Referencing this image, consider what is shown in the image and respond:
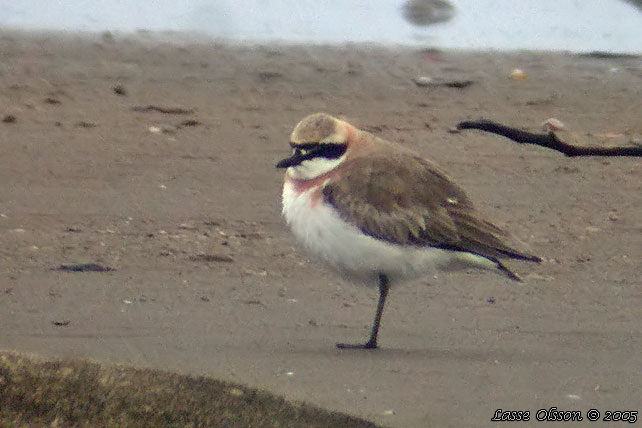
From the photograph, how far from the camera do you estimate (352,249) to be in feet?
18.8

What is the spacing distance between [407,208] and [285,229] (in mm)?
1947

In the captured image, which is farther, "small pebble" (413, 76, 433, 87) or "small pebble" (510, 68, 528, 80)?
"small pebble" (510, 68, 528, 80)

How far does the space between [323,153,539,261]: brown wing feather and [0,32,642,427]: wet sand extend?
45 centimetres

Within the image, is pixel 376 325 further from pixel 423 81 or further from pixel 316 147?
pixel 423 81

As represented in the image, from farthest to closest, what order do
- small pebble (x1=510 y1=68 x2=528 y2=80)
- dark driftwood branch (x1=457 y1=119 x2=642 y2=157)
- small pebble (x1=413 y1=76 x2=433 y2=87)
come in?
1. small pebble (x1=510 y1=68 x2=528 y2=80)
2. small pebble (x1=413 y1=76 x2=433 y2=87)
3. dark driftwood branch (x1=457 y1=119 x2=642 y2=157)

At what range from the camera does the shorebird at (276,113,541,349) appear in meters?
5.72

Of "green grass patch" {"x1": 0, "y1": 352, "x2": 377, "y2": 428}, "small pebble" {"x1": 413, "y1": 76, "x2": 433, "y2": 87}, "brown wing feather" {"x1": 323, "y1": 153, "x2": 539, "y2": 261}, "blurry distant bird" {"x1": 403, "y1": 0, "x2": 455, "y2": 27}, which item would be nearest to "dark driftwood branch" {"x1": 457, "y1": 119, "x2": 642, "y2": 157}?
"green grass patch" {"x1": 0, "y1": 352, "x2": 377, "y2": 428}

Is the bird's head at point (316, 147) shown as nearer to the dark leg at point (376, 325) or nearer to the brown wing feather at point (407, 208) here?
the brown wing feather at point (407, 208)

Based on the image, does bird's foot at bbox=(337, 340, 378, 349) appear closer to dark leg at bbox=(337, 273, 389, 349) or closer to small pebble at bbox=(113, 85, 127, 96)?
dark leg at bbox=(337, 273, 389, 349)

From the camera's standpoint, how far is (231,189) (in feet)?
27.4

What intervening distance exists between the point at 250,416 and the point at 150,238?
309cm

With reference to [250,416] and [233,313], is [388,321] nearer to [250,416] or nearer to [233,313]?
[233,313]

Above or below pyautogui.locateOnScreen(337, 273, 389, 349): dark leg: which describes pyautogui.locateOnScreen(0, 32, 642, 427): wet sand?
below

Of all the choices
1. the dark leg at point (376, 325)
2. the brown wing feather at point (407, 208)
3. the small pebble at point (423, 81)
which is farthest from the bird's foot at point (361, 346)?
the small pebble at point (423, 81)
